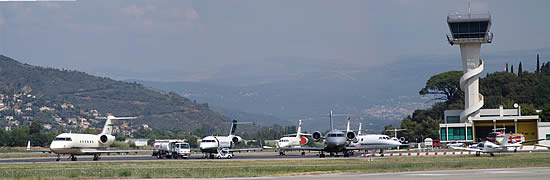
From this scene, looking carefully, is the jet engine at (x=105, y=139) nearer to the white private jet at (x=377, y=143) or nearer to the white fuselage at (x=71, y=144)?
the white fuselage at (x=71, y=144)

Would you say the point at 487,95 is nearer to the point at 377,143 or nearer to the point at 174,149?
the point at 377,143

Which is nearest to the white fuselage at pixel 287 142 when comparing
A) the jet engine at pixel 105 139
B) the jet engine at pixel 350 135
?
the jet engine at pixel 350 135

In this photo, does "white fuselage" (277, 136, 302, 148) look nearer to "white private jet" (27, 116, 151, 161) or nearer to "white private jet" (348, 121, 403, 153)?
"white private jet" (348, 121, 403, 153)

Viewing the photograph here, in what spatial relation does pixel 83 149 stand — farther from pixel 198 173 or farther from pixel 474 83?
pixel 474 83

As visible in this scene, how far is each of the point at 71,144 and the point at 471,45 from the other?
66489 millimetres

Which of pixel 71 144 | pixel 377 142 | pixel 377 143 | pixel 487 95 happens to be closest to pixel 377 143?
pixel 377 143

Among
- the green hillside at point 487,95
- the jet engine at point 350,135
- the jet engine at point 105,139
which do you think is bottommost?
the jet engine at point 105,139

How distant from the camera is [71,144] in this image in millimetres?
65625

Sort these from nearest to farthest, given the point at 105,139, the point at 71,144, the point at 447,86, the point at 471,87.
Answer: the point at 71,144, the point at 105,139, the point at 471,87, the point at 447,86

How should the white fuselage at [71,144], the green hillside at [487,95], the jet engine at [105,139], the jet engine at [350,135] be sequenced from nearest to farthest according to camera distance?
the white fuselage at [71,144], the jet engine at [105,139], the jet engine at [350,135], the green hillside at [487,95]

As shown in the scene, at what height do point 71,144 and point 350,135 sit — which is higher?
point 350,135

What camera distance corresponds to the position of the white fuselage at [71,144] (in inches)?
2542

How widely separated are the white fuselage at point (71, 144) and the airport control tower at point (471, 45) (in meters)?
60.8

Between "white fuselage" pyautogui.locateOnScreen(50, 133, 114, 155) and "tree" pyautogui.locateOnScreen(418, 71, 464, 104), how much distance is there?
117646 mm
